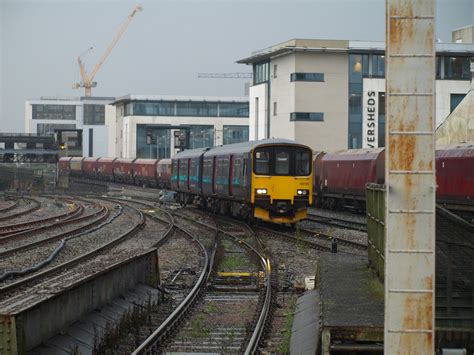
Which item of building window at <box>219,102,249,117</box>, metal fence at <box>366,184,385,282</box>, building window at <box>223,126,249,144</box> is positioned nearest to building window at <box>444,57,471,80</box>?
building window at <box>223,126,249,144</box>

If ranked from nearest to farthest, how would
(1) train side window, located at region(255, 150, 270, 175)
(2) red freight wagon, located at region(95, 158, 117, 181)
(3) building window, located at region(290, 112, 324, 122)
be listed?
(1) train side window, located at region(255, 150, 270, 175)
(3) building window, located at region(290, 112, 324, 122)
(2) red freight wagon, located at region(95, 158, 117, 181)

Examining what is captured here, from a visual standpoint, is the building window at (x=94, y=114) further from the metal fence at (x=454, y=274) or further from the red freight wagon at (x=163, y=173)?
the metal fence at (x=454, y=274)

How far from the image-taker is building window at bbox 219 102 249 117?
107 m

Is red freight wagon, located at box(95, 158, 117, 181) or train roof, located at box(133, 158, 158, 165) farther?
red freight wagon, located at box(95, 158, 117, 181)

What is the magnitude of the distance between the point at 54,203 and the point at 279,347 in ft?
109

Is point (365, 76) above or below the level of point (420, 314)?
above

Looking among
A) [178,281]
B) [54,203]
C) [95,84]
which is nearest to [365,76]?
[54,203]

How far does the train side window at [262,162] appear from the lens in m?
25.1

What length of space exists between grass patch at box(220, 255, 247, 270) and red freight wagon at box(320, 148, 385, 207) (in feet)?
43.9

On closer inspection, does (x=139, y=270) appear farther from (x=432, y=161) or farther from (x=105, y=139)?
(x=105, y=139)

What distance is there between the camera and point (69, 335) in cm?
933

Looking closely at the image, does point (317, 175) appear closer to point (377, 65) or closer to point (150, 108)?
point (377, 65)

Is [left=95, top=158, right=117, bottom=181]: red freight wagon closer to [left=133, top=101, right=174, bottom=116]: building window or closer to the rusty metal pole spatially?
[left=133, top=101, right=174, bottom=116]: building window

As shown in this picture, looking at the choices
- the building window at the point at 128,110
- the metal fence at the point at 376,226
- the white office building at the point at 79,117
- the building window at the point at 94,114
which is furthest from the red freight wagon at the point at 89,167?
the metal fence at the point at 376,226
